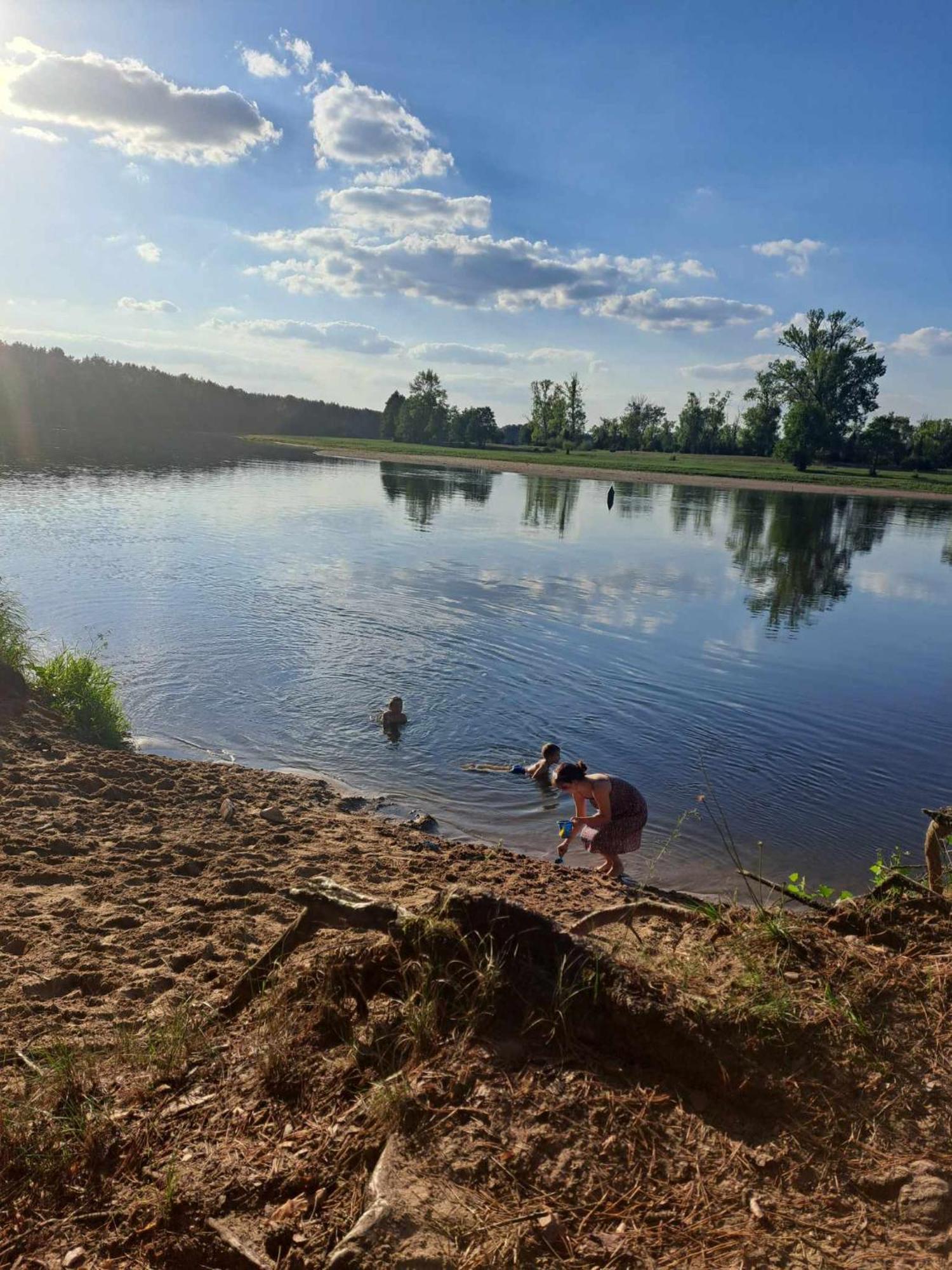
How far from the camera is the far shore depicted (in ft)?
269

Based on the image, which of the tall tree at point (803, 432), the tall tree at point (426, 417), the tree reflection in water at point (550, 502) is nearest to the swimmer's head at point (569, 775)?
the tree reflection in water at point (550, 502)

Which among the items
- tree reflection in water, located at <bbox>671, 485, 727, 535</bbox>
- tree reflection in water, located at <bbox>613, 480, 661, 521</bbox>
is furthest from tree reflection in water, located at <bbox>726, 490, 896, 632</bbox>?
tree reflection in water, located at <bbox>613, 480, 661, 521</bbox>

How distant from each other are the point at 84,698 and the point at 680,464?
97.9m

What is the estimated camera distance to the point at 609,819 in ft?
28.5

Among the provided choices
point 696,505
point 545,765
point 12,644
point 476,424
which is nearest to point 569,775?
point 545,765

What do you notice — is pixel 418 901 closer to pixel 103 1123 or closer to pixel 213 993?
pixel 213 993

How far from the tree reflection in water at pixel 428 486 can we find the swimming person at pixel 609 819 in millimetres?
27719

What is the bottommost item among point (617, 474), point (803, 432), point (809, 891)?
point (809, 891)

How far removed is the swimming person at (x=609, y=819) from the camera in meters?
8.57

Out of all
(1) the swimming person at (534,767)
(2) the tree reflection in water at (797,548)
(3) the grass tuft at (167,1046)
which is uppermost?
(2) the tree reflection in water at (797,548)

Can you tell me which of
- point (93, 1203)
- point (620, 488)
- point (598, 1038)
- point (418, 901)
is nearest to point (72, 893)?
point (418, 901)

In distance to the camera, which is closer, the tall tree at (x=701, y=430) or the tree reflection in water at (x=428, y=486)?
the tree reflection in water at (x=428, y=486)

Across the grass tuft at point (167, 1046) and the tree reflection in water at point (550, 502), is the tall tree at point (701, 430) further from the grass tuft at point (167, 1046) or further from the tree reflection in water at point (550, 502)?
the grass tuft at point (167, 1046)

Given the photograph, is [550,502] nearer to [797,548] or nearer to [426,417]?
[797,548]
